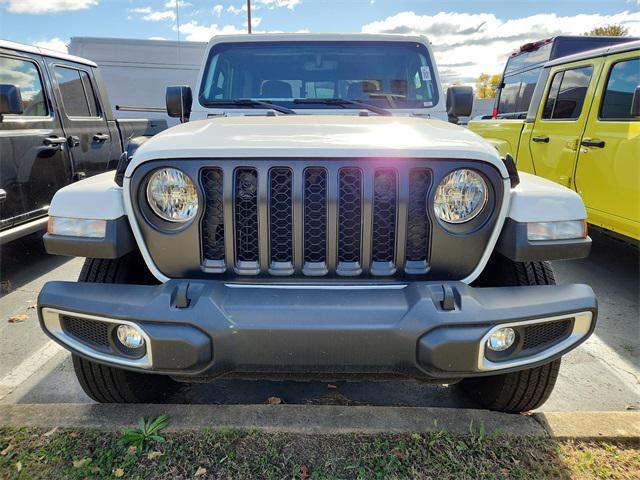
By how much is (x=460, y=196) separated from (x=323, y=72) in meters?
1.86

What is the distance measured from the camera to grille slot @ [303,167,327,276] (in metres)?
1.85

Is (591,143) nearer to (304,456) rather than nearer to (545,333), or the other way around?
(545,333)

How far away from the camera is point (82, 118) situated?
5.08 m

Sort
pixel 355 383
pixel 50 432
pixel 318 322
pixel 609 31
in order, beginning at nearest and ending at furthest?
pixel 318 322 → pixel 50 432 → pixel 355 383 → pixel 609 31

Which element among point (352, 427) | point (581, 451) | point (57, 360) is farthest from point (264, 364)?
point (57, 360)

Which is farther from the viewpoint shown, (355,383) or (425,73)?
(425,73)

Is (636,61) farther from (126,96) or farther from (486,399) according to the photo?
(126,96)

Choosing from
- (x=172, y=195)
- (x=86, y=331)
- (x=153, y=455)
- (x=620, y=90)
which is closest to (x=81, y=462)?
(x=153, y=455)

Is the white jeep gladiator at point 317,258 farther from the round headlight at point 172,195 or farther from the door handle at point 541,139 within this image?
the door handle at point 541,139

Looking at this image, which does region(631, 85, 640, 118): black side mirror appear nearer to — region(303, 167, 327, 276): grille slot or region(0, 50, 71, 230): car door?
region(303, 167, 327, 276): grille slot

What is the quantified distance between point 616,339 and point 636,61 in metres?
2.41

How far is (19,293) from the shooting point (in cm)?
401

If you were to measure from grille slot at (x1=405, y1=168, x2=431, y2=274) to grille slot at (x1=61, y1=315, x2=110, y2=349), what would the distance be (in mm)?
1250

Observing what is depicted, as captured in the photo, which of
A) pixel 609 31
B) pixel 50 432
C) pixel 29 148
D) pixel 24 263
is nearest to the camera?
pixel 50 432
